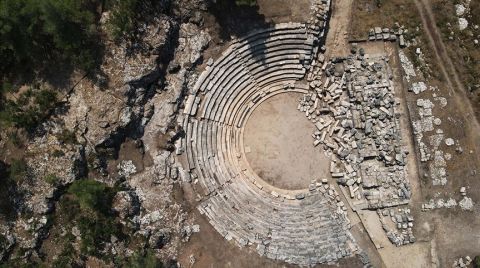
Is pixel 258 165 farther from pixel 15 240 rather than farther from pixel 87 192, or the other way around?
pixel 15 240

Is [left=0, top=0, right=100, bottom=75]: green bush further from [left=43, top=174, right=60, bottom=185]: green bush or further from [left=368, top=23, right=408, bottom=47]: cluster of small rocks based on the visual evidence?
[left=368, top=23, right=408, bottom=47]: cluster of small rocks

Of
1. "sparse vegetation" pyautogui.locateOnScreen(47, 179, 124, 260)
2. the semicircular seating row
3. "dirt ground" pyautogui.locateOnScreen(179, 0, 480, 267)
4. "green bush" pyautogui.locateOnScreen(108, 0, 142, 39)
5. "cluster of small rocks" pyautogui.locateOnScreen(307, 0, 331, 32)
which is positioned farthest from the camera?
"cluster of small rocks" pyautogui.locateOnScreen(307, 0, 331, 32)

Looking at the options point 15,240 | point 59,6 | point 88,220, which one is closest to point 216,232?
point 88,220

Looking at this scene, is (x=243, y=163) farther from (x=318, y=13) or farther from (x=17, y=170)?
(x=17, y=170)

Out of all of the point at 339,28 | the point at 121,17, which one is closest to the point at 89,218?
the point at 121,17

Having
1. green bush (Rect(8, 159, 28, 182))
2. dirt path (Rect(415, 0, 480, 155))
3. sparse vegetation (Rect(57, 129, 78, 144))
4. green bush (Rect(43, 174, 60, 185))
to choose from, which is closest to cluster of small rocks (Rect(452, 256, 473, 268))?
dirt path (Rect(415, 0, 480, 155))

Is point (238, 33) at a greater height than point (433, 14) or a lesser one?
lesser
